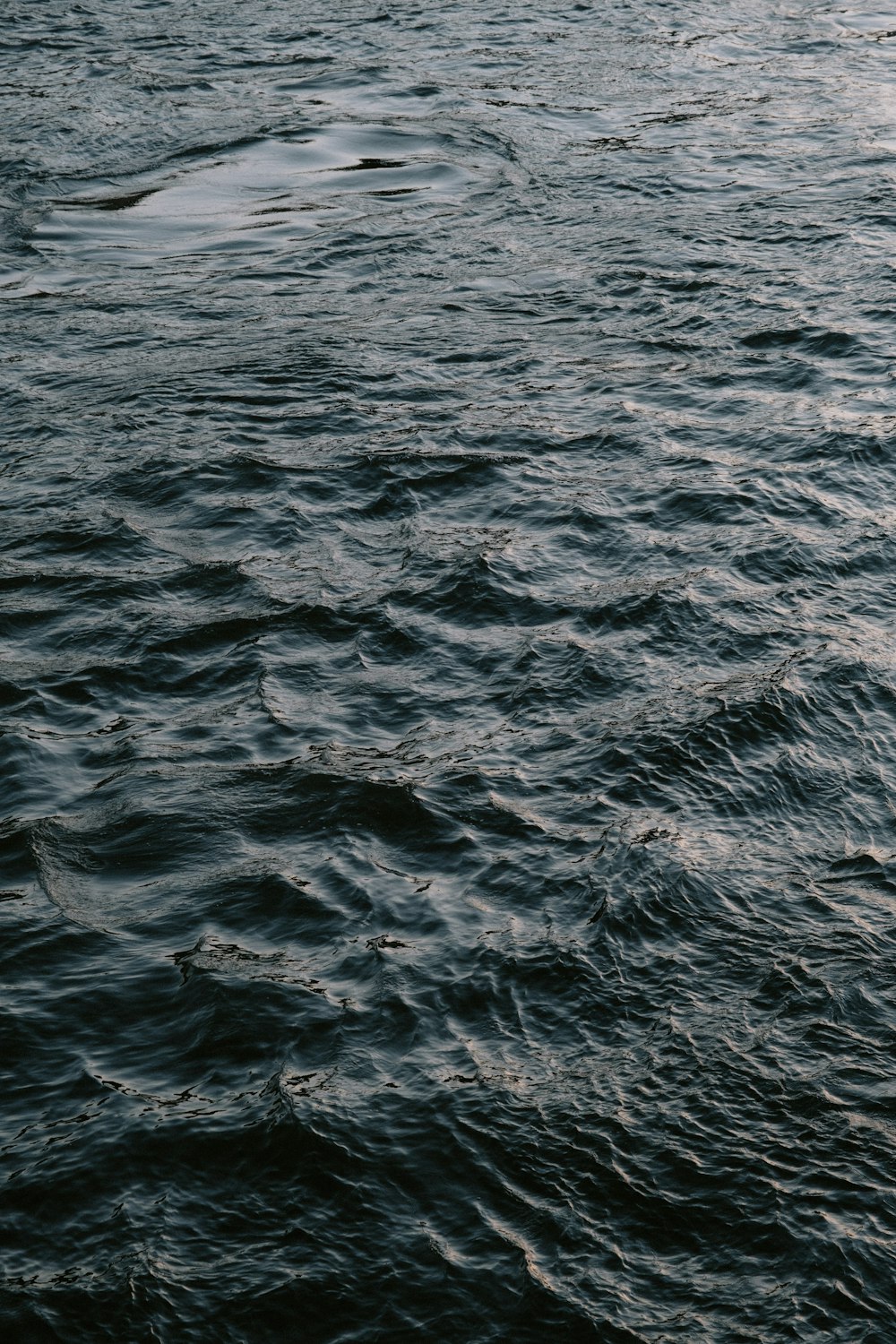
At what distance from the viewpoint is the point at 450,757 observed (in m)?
6.36

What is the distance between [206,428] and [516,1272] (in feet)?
20.9

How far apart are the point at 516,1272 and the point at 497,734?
2762mm

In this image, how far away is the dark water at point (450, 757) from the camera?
4.31 m

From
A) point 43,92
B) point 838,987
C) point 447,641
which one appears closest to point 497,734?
point 447,641

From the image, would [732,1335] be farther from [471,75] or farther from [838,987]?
[471,75]

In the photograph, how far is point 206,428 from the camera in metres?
9.38

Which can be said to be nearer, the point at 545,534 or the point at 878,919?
the point at 878,919

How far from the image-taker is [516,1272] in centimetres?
416

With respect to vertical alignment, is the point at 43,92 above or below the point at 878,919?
above

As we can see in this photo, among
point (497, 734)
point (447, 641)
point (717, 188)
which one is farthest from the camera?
point (717, 188)

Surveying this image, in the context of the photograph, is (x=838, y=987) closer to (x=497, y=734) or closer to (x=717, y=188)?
(x=497, y=734)

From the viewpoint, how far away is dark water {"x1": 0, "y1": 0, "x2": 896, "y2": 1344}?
4.31 metres

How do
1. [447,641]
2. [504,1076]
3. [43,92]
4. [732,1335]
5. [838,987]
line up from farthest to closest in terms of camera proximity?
1. [43,92]
2. [447,641]
3. [838,987]
4. [504,1076]
5. [732,1335]

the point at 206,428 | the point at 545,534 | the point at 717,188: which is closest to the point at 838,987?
the point at 545,534
